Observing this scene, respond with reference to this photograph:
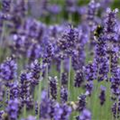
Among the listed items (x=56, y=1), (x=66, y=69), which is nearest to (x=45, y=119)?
(x=66, y=69)

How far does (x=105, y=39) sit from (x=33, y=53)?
2.04 m

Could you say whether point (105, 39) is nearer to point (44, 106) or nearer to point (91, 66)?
point (91, 66)

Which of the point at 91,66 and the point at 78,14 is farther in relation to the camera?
the point at 78,14

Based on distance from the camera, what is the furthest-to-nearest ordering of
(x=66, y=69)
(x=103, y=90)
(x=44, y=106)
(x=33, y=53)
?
1. (x=66, y=69)
2. (x=33, y=53)
3. (x=103, y=90)
4. (x=44, y=106)

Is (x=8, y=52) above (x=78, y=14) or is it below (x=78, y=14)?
below

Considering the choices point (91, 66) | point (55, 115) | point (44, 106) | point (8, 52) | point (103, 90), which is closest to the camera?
point (44, 106)

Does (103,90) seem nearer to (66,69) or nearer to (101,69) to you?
(101,69)

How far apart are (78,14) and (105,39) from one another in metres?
8.75

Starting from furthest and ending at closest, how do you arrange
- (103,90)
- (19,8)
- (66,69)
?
(19,8) → (66,69) → (103,90)

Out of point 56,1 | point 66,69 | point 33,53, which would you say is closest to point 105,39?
point 33,53

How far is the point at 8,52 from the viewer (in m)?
7.53

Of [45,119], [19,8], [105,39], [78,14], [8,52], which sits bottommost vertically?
[45,119]

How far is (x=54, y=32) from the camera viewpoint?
6141 millimetres

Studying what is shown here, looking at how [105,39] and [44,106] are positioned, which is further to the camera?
[105,39]
